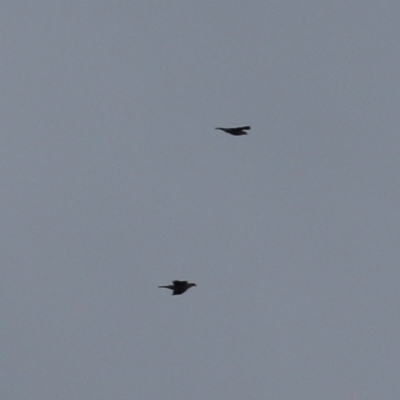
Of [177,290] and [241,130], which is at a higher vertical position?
[241,130]

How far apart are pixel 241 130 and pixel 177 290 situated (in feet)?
51.3

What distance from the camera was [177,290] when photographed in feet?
423

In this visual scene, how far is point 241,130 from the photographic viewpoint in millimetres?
133000
